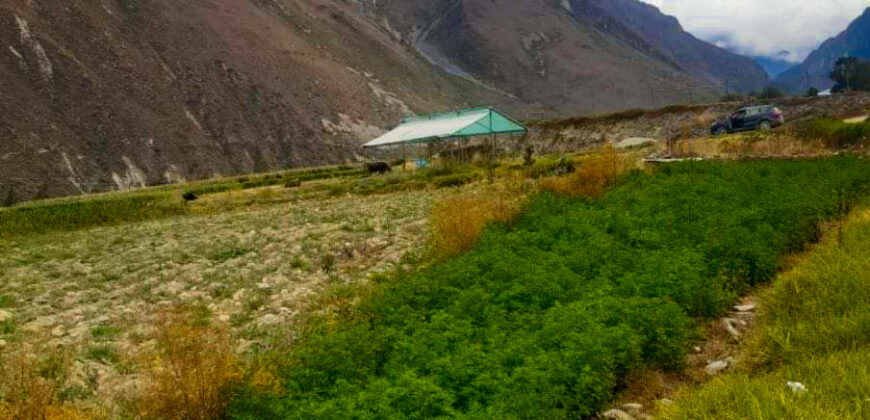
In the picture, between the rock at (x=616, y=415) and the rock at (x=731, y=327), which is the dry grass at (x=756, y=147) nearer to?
the rock at (x=731, y=327)

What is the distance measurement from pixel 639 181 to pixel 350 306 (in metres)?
12.1

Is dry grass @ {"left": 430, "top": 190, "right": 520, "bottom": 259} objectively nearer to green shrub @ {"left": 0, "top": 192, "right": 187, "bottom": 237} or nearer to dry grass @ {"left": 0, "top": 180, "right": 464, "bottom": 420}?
dry grass @ {"left": 0, "top": 180, "right": 464, "bottom": 420}

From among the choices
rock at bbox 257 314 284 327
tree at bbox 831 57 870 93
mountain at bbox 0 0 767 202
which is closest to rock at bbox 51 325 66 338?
rock at bbox 257 314 284 327

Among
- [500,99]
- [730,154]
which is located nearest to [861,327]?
[730,154]

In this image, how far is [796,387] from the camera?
544cm

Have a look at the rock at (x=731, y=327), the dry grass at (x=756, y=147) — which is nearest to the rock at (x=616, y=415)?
the rock at (x=731, y=327)

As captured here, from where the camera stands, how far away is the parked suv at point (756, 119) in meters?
40.5

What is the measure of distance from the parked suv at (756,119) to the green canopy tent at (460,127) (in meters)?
13.6

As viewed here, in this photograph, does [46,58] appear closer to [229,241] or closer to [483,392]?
[229,241]

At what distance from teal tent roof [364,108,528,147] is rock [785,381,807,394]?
1480 inches

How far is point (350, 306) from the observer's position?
10031 mm

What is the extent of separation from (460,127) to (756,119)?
1906cm

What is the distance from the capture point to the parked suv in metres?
40.5

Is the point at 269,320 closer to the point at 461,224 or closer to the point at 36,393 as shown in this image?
the point at 36,393
